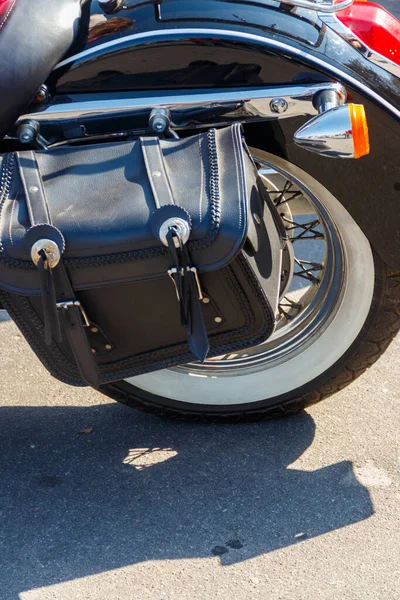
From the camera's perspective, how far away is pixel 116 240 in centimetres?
161

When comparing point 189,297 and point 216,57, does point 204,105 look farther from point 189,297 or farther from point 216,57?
point 189,297

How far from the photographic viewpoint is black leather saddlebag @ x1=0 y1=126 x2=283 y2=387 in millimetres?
1607

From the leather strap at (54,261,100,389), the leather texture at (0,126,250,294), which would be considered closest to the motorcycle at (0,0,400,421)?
the leather texture at (0,126,250,294)

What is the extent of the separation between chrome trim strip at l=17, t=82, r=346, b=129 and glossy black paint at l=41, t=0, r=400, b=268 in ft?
0.11

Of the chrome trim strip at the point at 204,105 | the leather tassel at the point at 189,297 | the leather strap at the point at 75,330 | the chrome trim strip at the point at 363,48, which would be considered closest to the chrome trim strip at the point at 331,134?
the chrome trim strip at the point at 204,105

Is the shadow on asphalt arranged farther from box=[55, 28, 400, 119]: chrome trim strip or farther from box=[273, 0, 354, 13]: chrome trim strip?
box=[273, 0, 354, 13]: chrome trim strip

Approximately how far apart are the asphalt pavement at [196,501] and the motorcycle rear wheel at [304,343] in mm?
94

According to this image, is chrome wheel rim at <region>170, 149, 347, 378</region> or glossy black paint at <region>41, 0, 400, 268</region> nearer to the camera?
glossy black paint at <region>41, 0, 400, 268</region>

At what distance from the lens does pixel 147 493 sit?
6.79 feet

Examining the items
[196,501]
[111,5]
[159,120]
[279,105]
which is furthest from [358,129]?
[196,501]

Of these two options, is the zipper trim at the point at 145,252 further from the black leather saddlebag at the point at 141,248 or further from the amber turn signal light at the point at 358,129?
the amber turn signal light at the point at 358,129

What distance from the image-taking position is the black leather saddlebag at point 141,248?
161 centimetres

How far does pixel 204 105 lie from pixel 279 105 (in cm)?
17

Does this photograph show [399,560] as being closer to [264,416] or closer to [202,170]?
[264,416]
